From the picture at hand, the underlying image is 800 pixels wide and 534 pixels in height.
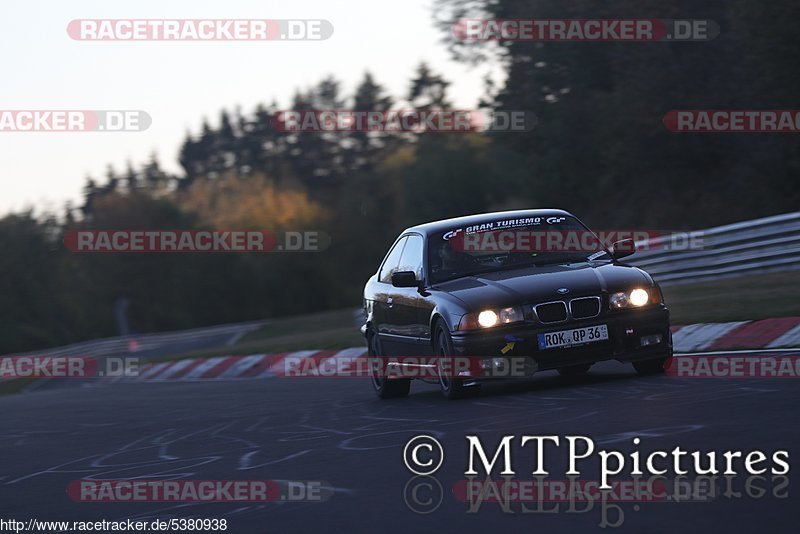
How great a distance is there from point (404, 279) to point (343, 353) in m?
7.07

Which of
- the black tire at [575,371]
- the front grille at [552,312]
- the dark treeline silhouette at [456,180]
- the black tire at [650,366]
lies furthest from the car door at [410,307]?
the dark treeline silhouette at [456,180]

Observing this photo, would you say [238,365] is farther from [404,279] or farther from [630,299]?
[630,299]

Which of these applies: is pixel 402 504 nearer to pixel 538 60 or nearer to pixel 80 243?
pixel 538 60

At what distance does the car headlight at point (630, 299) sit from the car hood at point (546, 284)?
Result: 45 millimetres

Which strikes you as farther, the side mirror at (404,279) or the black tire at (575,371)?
the black tire at (575,371)

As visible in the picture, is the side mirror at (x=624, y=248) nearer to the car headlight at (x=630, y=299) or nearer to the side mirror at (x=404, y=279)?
the car headlight at (x=630, y=299)

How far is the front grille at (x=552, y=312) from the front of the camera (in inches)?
394

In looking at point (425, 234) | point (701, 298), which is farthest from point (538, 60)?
point (425, 234)

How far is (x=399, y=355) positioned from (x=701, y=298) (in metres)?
6.33

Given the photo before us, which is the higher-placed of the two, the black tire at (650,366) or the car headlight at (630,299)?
the car headlight at (630,299)

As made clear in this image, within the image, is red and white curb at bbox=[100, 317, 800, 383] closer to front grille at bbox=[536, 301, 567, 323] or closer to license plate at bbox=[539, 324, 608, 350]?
license plate at bbox=[539, 324, 608, 350]

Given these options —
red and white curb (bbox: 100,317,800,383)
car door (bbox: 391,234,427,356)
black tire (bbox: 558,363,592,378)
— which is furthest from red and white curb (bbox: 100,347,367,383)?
black tire (bbox: 558,363,592,378)

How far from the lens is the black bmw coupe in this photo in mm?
10031

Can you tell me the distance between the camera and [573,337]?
10.0 meters
